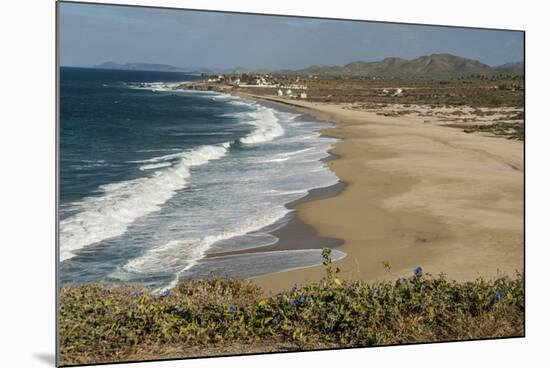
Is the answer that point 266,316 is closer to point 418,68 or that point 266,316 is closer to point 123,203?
point 123,203

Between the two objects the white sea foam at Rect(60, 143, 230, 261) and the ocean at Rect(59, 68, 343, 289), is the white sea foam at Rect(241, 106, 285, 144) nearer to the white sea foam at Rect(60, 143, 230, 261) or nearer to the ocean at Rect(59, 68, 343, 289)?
the ocean at Rect(59, 68, 343, 289)

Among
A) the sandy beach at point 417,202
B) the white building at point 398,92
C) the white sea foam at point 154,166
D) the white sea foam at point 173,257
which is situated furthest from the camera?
the white building at point 398,92

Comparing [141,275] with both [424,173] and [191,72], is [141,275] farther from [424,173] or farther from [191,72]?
[424,173]

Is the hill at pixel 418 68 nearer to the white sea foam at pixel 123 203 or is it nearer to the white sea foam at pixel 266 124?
the white sea foam at pixel 266 124

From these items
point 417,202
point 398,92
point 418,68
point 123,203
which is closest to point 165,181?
point 123,203

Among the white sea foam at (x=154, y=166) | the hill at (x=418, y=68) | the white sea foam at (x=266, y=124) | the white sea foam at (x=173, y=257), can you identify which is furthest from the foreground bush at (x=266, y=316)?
the hill at (x=418, y=68)

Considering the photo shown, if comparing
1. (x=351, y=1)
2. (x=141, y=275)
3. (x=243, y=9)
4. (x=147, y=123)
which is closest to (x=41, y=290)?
(x=141, y=275)
